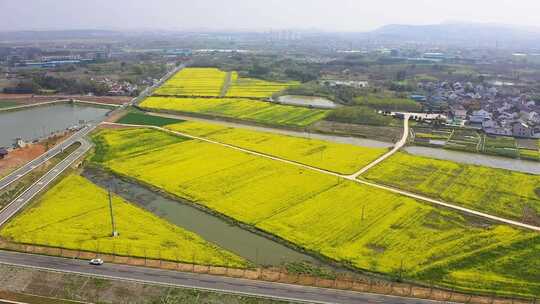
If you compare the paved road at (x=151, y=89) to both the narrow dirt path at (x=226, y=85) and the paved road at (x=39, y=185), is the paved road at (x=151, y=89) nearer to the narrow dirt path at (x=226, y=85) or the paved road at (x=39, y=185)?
the narrow dirt path at (x=226, y=85)

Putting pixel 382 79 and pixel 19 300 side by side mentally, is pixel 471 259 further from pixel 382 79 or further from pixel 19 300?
pixel 382 79

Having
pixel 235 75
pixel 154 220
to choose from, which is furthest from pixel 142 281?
pixel 235 75

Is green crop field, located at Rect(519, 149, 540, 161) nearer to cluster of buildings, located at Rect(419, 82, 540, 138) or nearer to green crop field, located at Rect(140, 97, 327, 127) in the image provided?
cluster of buildings, located at Rect(419, 82, 540, 138)

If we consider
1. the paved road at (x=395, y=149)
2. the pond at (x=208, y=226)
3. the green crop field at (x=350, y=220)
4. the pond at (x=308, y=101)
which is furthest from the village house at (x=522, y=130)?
the pond at (x=208, y=226)

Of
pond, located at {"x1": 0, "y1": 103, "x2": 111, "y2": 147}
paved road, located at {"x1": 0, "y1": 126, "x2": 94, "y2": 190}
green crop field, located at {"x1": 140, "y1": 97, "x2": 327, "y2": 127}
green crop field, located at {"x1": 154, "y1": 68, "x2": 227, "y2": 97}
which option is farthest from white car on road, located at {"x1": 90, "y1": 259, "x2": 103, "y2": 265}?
green crop field, located at {"x1": 154, "y1": 68, "x2": 227, "y2": 97}

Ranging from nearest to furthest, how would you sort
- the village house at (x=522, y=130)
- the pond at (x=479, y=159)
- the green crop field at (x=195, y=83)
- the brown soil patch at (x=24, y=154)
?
the brown soil patch at (x=24, y=154), the pond at (x=479, y=159), the village house at (x=522, y=130), the green crop field at (x=195, y=83)

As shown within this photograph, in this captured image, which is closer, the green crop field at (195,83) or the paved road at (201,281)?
the paved road at (201,281)
